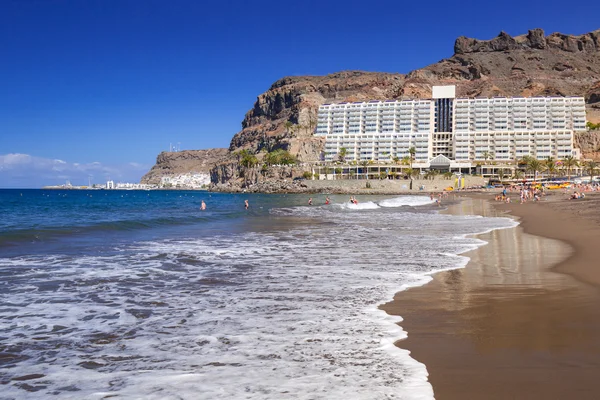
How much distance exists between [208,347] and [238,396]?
5.01 feet

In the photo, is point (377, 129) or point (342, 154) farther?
point (377, 129)

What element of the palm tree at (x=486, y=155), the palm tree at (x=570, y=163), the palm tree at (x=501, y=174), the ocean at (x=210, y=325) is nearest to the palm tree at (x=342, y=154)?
the palm tree at (x=486, y=155)

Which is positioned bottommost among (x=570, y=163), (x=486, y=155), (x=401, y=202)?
(x=401, y=202)

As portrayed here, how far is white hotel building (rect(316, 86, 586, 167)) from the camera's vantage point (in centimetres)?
14401

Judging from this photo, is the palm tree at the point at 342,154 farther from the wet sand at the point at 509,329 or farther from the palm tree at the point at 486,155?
the wet sand at the point at 509,329

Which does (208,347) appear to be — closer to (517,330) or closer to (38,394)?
(38,394)

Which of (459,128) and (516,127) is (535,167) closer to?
(516,127)

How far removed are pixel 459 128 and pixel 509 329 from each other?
15847cm

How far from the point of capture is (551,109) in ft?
502

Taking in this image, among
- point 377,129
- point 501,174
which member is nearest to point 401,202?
point 501,174

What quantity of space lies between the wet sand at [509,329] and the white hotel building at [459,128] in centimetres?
13368

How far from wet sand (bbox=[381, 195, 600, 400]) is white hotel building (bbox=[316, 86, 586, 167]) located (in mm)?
133684

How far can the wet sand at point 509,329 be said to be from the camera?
4.83 metres

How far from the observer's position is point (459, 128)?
156 metres
